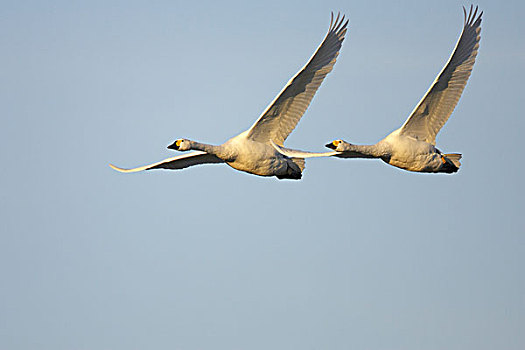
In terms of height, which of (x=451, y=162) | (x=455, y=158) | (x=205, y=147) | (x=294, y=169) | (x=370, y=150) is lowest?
(x=294, y=169)

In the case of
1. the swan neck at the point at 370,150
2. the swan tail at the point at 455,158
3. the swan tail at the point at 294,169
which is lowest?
the swan tail at the point at 294,169

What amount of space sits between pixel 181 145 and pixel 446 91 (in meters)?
9.38

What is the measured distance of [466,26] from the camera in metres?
54.3

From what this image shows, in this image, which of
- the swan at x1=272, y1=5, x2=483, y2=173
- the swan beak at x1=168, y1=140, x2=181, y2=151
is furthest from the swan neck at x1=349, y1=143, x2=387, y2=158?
the swan beak at x1=168, y1=140, x2=181, y2=151

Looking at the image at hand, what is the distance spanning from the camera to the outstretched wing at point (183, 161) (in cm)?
5688

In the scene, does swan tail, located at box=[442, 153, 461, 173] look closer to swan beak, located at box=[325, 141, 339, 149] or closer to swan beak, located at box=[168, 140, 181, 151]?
swan beak, located at box=[325, 141, 339, 149]

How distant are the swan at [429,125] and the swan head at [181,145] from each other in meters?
2.95

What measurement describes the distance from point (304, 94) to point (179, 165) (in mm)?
6709

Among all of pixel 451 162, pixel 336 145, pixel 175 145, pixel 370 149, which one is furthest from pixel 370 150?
pixel 175 145

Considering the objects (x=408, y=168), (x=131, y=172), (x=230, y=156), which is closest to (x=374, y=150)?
(x=408, y=168)

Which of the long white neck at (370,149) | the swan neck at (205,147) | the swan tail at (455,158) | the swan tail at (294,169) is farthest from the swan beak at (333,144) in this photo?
the swan tail at (455,158)

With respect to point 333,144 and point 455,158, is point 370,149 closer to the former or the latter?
point 333,144

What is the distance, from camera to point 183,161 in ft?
189

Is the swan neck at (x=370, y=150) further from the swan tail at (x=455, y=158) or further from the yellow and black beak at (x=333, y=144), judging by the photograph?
the swan tail at (x=455, y=158)
